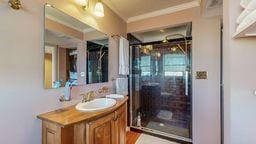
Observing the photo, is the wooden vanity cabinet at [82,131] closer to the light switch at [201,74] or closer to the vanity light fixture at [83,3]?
the vanity light fixture at [83,3]

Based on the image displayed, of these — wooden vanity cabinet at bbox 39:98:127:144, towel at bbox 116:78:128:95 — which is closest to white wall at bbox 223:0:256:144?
wooden vanity cabinet at bbox 39:98:127:144

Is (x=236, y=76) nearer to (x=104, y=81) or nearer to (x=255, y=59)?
(x=255, y=59)

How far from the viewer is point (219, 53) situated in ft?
7.57

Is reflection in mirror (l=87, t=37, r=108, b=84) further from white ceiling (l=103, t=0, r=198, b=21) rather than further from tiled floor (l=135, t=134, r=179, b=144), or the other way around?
tiled floor (l=135, t=134, r=179, b=144)

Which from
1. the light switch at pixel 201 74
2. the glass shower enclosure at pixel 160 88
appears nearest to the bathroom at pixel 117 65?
the light switch at pixel 201 74

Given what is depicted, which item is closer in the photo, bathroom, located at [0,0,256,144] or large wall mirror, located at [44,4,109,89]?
bathroom, located at [0,0,256,144]

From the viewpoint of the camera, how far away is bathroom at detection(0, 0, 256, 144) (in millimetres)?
934

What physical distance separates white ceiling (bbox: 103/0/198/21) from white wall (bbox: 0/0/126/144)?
1.35 metres

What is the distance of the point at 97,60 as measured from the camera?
2.41m

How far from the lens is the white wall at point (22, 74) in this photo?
114cm

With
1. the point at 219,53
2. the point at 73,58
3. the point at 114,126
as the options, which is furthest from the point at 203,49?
the point at 73,58

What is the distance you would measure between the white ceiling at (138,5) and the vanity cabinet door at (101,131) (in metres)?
1.77

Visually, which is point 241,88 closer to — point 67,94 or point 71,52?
point 67,94

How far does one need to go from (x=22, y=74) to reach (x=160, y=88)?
269 cm
